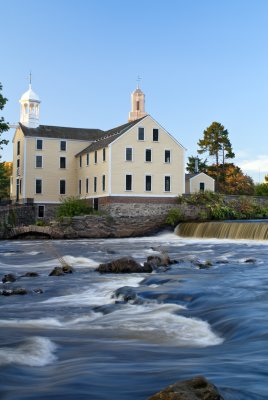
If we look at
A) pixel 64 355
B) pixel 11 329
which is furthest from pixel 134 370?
pixel 11 329

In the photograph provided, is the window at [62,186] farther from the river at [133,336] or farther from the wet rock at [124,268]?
the river at [133,336]

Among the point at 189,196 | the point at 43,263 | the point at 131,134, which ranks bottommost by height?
the point at 43,263

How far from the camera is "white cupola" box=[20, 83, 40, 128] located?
53206mm

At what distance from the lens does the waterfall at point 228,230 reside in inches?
1276

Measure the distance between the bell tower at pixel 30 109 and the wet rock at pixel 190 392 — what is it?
50.5 m

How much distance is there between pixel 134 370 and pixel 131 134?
4020 cm

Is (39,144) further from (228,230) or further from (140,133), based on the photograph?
(228,230)

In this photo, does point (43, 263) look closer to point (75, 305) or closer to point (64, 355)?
point (75, 305)

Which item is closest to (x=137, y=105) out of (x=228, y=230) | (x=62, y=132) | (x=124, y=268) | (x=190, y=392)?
(x=62, y=132)

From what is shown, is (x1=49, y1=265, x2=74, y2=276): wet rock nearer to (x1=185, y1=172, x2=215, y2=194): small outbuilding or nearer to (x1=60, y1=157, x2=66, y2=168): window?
(x1=60, y1=157, x2=66, y2=168): window

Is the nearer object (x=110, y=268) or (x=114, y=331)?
(x=114, y=331)

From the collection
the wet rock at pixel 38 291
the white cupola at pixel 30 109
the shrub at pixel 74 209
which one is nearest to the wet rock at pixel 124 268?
the wet rock at pixel 38 291

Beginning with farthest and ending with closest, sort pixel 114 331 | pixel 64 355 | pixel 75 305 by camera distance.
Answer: pixel 75 305 < pixel 114 331 < pixel 64 355

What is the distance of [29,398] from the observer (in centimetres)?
518
